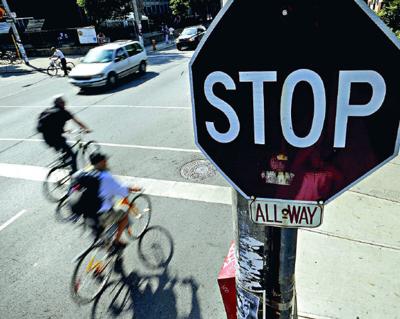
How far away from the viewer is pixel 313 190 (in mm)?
1217

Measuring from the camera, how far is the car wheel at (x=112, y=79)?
14.4 m

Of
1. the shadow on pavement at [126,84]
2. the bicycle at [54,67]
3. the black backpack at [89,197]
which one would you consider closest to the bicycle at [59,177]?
the black backpack at [89,197]

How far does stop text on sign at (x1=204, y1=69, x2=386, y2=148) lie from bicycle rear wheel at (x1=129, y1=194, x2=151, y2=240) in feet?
13.0

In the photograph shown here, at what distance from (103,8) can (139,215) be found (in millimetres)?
29740

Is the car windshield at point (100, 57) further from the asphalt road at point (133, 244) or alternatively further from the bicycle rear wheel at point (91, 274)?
the bicycle rear wheel at point (91, 274)

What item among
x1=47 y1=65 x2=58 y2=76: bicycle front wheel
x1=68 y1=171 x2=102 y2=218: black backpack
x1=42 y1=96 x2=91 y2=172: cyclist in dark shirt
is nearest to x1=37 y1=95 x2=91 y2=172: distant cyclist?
x1=42 y1=96 x2=91 y2=172: cyclist in dark shirt

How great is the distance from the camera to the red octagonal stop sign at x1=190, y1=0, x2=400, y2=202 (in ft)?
3.16

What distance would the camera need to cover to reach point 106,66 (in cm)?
1412

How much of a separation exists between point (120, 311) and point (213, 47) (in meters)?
3.66

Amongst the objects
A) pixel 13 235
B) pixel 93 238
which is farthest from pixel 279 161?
pixel 13 235

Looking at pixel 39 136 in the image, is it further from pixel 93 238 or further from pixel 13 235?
pixel 93 238

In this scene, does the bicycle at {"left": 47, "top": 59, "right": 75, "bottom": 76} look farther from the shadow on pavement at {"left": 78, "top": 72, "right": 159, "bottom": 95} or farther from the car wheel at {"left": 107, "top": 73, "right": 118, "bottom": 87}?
the car wheel at {"left": 107, "top": 73, "right": 118, "bottom": 87}

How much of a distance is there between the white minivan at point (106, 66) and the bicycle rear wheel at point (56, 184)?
7914mm

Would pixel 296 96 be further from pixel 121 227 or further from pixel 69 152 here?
pixel 69 152
